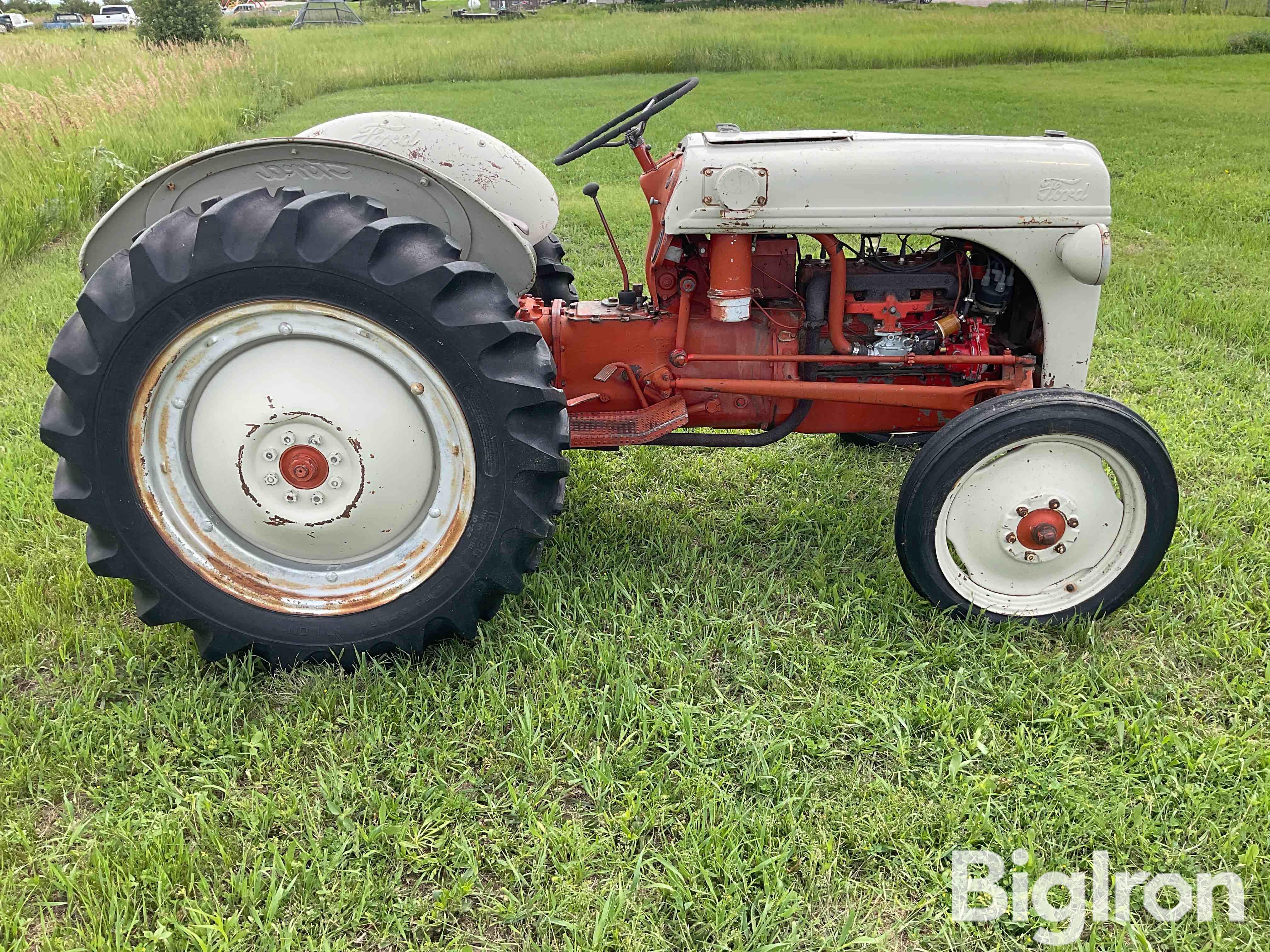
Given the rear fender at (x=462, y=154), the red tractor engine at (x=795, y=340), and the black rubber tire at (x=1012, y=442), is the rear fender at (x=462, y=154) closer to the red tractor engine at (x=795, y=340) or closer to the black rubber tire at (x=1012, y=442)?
the red tractor engine at (x=795, y=340)

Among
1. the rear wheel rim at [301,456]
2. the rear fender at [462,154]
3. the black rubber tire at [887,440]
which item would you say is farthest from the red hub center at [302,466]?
the black rubber tire at [887,440]

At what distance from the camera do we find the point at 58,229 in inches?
280

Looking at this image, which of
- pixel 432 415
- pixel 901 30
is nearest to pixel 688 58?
pixel 901 30

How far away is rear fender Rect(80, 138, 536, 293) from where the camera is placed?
8.13 feet

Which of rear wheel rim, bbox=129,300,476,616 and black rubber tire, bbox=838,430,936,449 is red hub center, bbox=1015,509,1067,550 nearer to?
black rubber tire, bbox=838,430,936,449

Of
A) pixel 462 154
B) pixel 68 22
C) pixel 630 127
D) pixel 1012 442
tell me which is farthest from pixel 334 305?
pixel 68 22

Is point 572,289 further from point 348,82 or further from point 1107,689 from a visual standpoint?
point 348,82

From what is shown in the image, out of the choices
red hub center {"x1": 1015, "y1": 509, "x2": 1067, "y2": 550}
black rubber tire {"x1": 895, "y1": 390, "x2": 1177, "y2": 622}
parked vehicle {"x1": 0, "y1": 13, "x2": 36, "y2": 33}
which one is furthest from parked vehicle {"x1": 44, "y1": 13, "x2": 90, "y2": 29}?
red hub center {"x1": 1015, "y1": 509, "x2": 1067, "y2": 550}

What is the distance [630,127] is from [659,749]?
195cm

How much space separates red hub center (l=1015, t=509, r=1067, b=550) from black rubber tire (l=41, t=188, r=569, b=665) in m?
1.35

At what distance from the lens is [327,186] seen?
8.27 feet

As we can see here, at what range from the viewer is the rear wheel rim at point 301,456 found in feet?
7.51

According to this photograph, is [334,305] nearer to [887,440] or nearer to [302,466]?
[302,466]

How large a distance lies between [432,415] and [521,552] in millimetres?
441
